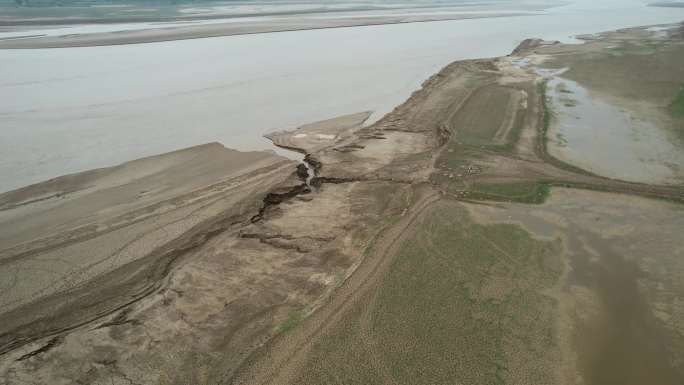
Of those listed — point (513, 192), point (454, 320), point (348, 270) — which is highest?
point (513, 192)

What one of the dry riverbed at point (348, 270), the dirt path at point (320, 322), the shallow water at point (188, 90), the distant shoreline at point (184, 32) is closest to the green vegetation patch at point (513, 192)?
the dry riverbed at point (348, 270)

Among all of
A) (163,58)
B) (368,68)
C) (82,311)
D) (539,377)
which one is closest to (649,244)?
(539,377)

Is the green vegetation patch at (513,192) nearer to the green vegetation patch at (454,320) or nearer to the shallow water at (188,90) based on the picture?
the green vegetation patch at (454,320)

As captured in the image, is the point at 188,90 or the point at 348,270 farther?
the point at 188,90

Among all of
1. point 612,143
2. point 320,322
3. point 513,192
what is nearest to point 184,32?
point 612,143

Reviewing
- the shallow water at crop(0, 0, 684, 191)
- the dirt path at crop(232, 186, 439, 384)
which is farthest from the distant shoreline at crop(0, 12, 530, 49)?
the dirt path at crop(232, 186, 439, 384)

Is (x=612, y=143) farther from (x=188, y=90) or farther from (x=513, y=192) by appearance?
(x=188, y=90)
